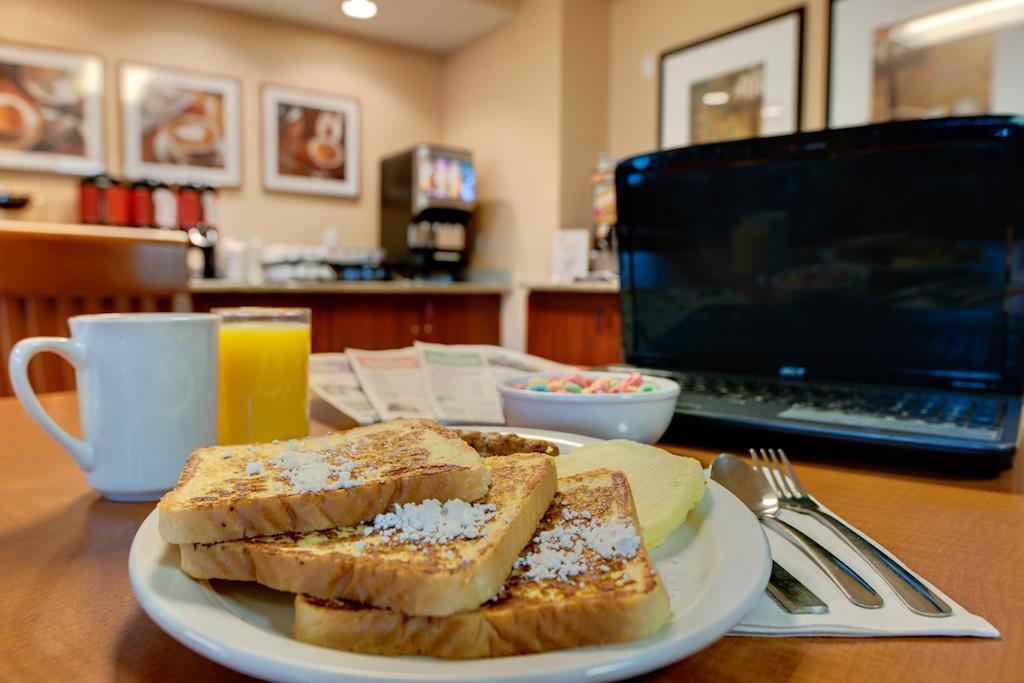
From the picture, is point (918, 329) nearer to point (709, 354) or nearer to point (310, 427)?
point (709, 354)

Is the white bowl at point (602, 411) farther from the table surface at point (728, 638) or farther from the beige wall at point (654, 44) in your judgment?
the beige wall at point (654, 44)

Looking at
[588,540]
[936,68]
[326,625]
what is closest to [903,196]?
[588,540]

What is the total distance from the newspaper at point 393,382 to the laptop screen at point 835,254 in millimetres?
366

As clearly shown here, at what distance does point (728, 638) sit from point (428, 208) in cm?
390

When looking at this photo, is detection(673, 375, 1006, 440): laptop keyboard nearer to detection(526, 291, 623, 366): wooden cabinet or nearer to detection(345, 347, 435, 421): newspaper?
detection(345, 347, 435, 421): newspaper

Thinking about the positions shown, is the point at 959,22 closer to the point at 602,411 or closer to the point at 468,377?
the point at 468,377

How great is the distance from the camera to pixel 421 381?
98 cm

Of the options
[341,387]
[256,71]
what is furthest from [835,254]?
[256,71]

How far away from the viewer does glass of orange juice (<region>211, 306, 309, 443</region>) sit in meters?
0.74

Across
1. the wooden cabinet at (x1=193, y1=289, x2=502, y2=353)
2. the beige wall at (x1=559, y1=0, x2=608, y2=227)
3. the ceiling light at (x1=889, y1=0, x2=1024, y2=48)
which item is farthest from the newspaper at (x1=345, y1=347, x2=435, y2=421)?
the beige wall at (x1=559, y1=0, x2=608, y2=227)

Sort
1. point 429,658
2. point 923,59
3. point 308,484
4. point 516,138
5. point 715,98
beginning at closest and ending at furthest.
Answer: point 429,658
point 308,484
point 923,59
point 715,98
point 516,138

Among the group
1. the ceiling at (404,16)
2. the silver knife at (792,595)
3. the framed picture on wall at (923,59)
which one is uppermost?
the ceiling at (404,16)

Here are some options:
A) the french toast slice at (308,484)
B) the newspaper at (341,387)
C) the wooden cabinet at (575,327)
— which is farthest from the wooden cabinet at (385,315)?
the french toast slice at (308,484)

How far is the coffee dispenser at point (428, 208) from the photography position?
4066 millimetres
